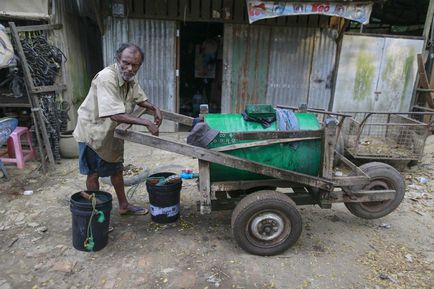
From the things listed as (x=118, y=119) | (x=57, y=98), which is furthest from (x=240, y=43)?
(x=118, y=119)

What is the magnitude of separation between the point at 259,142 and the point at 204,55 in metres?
6.37

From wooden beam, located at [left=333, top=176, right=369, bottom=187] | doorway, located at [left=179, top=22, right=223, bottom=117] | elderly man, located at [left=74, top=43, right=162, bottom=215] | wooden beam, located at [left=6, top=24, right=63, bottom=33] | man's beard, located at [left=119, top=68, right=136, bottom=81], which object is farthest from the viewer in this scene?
doorway, located at [left=179, top=22, right=223, bottom=117]

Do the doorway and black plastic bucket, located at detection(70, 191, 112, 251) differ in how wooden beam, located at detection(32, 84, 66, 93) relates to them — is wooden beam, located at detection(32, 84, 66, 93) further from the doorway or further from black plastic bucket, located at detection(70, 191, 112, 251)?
the doorway

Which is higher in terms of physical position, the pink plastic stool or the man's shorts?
the man's shorts

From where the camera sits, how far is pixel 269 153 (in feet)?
10.6

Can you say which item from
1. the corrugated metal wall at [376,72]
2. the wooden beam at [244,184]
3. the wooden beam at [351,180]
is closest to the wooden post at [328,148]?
the wooden beam at [351,180]

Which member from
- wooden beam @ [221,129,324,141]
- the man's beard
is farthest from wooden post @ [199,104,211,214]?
the man's beard

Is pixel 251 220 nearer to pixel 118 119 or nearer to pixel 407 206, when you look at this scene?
pixel 118 119

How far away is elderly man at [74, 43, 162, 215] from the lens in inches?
115

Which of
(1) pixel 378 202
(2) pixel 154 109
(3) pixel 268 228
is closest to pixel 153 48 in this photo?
(2) pixel 154 109

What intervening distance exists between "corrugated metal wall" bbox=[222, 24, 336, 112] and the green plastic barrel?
4096 mm

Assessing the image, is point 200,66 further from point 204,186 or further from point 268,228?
point 268,228

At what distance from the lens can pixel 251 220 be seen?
10.2ft

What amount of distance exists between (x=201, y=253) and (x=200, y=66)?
22.0 feet
